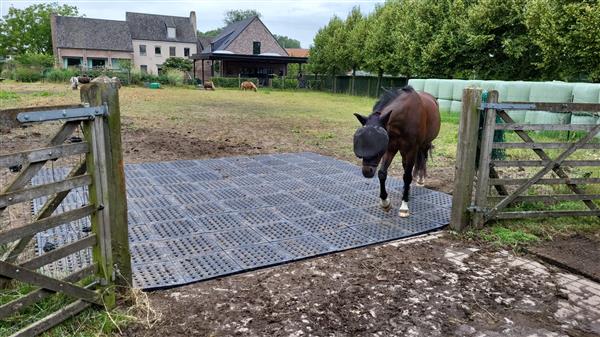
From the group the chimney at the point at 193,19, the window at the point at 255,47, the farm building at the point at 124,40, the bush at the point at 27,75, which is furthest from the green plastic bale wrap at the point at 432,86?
the chimney at the point at 193,19

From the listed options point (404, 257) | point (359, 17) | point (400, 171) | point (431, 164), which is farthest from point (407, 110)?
point (359, 17)

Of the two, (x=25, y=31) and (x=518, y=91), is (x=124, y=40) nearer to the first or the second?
(x=25, y=31)

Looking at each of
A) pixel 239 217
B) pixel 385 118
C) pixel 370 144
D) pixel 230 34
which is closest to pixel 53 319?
pixel 239 217

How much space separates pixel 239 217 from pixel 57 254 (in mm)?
2361

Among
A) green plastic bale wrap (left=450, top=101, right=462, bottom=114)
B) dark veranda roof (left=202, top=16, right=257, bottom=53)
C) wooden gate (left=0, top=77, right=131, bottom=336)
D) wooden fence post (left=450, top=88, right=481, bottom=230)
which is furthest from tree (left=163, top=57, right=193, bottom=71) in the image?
wooden gate (left=0, top=77, right=131, bottom=336)

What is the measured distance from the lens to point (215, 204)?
5199 mm

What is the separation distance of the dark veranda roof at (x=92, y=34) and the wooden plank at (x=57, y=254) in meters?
51.2

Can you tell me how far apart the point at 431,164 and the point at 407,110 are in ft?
10.3

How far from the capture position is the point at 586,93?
32.5ft

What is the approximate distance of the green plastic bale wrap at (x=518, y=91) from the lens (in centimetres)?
1166

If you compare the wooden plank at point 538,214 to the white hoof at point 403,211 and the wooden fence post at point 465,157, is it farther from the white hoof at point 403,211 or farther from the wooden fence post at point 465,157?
the white hoof at point 403,211

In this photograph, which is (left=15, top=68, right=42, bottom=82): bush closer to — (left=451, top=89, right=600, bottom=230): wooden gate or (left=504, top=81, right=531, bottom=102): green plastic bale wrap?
(left=504, top=81, right=531, bottom=102): green plastic bale wrap

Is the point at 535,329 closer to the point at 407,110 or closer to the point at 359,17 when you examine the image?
the point at 407,110

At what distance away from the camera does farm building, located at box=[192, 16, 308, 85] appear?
3922 centimetres
